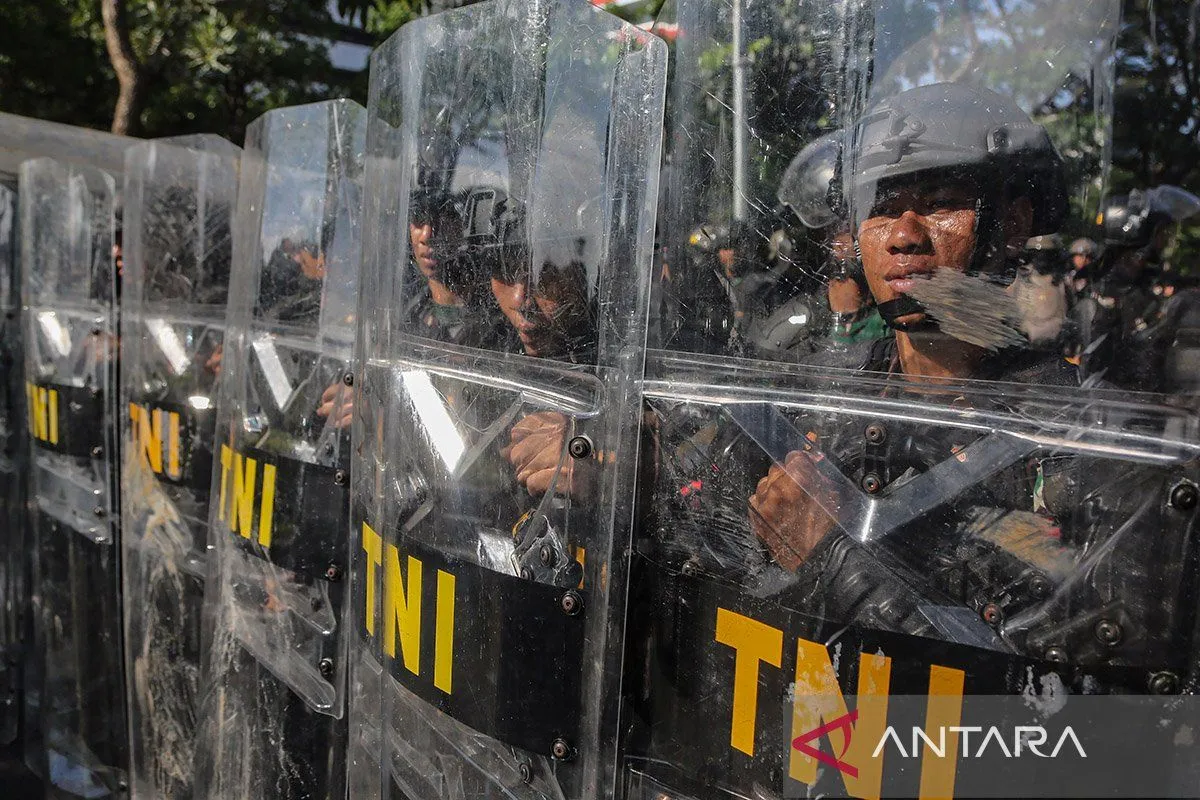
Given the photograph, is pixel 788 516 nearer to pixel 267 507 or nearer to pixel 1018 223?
pixel 1018 223

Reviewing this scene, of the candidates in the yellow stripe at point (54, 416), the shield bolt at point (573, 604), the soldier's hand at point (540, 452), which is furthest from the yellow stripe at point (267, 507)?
the yellow stripe at point (54, 416)

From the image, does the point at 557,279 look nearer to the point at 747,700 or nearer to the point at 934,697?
the point at 747,700

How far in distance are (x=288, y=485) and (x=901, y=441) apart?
59.4 inches

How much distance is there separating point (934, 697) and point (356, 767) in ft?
3.57

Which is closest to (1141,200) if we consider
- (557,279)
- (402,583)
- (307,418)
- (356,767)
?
(557,279)

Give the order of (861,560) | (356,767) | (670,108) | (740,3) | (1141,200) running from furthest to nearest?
(356,767) → (670,108) → (740,3) → (861,560) → (1141,200)

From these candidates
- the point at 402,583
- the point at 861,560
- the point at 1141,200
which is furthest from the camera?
the point at 402,583

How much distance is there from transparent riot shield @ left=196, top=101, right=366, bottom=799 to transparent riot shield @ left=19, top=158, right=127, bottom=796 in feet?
3.86

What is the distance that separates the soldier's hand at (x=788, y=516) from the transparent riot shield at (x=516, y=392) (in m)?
0.21

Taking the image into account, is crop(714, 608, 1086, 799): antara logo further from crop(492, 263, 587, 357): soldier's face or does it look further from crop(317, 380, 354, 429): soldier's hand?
crop(317, 380, 354, 429): soldier's hand

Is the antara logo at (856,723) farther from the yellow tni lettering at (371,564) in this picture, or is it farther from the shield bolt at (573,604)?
the yellow tni lettering at (371,564)

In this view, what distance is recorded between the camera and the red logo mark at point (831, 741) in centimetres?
126

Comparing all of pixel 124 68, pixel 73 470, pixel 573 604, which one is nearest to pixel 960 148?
pixel 573 604

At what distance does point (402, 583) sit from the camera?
1699mm
